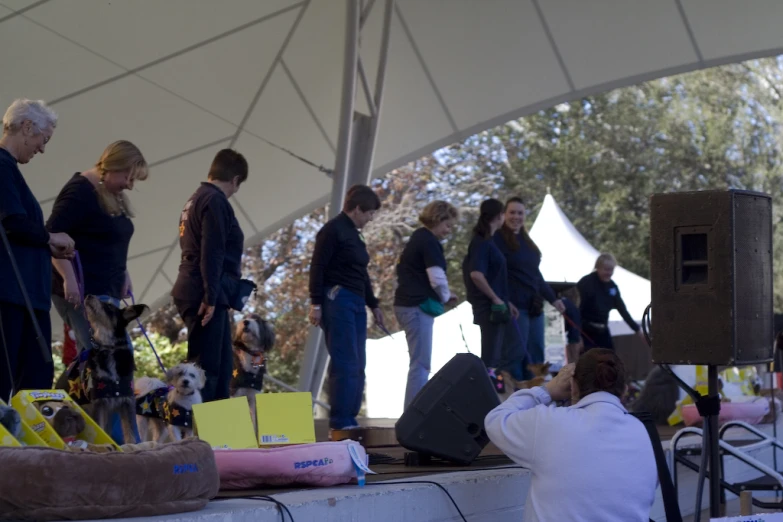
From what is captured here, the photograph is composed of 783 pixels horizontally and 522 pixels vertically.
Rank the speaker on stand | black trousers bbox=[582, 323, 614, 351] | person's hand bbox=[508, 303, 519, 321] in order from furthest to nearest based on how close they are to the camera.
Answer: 1. black trousers bbox=[582, 323, 614, 351]
2. person's hand bbox=[508, 303, 519, 321]
3. the speaker on stand

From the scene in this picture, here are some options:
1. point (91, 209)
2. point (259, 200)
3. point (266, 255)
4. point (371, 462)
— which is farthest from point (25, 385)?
point (266, 255)

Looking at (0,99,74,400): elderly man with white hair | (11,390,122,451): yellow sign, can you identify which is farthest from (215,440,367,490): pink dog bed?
(0,99,74,400): elderly man with white hair

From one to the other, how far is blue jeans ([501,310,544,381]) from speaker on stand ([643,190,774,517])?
3.09m

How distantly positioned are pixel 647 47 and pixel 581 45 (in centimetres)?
59

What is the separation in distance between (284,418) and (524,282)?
13.2 ft

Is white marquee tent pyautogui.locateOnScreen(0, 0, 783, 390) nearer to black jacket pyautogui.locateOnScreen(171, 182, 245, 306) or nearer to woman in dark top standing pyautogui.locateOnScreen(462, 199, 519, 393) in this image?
woman in dark top standing pyautogui.locateOnScreen(462, 199, 519, 393)

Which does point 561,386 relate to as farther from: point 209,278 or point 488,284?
point 488,284

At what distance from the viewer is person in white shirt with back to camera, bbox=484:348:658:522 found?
130 inches

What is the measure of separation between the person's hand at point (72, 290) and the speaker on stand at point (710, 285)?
7.93 feet

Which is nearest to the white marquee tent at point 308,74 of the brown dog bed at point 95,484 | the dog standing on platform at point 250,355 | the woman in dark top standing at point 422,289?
the woman in dark top standing at point 422,289

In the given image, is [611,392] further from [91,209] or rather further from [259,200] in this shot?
[259,200]

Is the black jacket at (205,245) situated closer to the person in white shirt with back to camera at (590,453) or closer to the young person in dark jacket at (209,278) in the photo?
the young person in dark jacket at (209,278)

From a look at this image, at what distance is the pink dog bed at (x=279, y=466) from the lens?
351cm

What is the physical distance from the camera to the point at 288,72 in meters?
9.45
